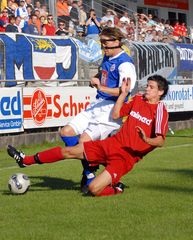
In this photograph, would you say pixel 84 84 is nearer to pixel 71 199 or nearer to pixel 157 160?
pixel 157 160

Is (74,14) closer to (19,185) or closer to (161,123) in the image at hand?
(19,185)

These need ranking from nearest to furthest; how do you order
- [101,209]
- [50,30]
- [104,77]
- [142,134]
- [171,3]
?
[101,209]
[142,134]
[104,77]
[50,30]
[171,3]

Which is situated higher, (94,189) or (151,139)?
(151,139)

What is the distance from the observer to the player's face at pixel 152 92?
9.83 metres

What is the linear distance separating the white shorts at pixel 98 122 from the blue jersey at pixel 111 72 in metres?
0.14

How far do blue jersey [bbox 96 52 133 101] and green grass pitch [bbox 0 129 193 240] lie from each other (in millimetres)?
1417

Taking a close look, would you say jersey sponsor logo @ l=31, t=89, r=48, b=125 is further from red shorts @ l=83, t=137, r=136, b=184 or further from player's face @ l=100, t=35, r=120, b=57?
red shorts @ l=83, t=137, r=136, b=184

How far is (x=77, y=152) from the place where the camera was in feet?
32.6

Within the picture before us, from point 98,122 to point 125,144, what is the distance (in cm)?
74

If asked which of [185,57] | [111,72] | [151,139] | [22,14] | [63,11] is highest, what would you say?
[63,11]

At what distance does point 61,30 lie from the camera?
2456cm

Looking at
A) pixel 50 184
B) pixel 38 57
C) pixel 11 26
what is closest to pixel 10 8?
pixel 11 26

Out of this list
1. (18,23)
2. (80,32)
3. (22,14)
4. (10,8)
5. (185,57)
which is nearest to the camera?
(18,23)

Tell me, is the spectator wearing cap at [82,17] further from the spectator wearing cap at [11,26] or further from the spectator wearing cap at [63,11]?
the spectator wearing cap at [11,26]
